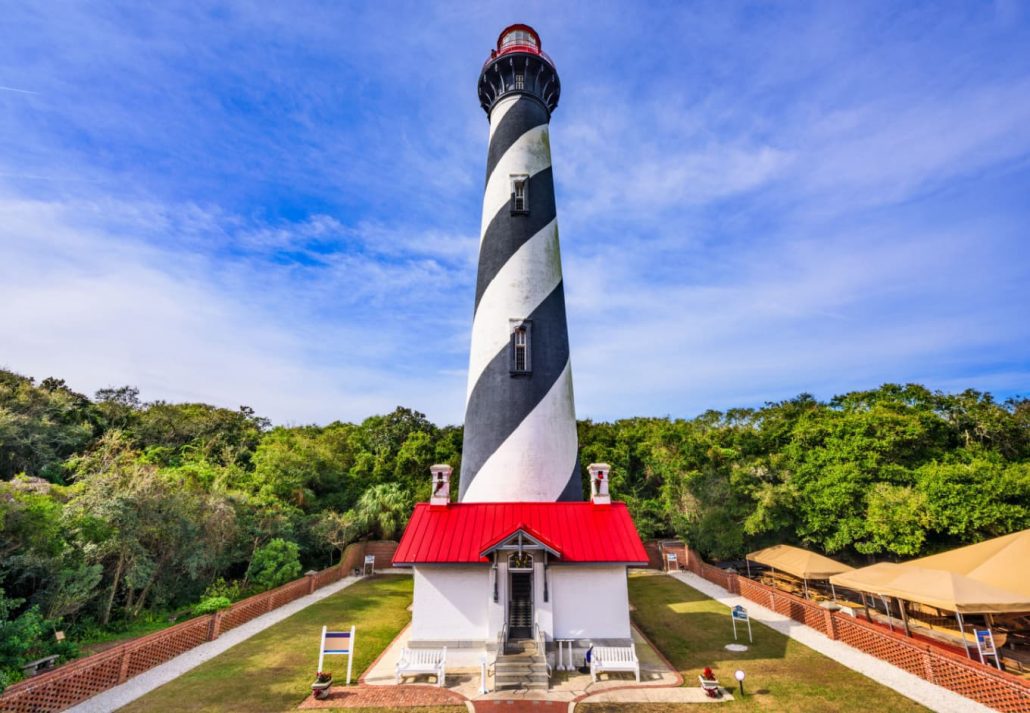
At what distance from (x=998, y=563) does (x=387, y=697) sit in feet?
51.0

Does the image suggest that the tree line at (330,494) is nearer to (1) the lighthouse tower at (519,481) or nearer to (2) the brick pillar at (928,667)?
(1) the lighthouse tower at (519,481)

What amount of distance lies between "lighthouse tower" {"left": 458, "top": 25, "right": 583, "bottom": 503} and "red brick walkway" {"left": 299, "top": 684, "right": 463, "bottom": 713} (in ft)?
15.4

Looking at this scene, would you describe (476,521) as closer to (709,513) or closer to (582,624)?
(582,624)

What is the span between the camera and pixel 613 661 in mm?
10672

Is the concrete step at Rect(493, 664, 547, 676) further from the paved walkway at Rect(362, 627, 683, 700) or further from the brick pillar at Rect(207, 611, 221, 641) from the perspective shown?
the brick pillar at Rect(207, 611, 221, 641)

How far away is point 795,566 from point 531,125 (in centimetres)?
1775

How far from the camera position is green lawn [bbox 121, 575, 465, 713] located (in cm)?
929

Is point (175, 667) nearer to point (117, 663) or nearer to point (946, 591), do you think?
point (117, 663)

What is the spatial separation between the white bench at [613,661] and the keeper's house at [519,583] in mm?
609

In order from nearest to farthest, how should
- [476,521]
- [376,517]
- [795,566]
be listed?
1. [476,521]
2. [795,566]
3. [376,517]

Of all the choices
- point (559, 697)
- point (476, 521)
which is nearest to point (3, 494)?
point (476, 521)

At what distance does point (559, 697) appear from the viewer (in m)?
9.67

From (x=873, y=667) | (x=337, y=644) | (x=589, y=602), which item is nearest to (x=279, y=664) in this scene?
(x=337, y=644)

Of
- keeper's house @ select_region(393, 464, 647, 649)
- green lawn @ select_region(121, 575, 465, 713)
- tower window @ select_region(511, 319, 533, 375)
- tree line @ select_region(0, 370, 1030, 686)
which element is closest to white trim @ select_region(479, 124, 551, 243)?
tower window @ select_region(511, 319, 533, 375)
